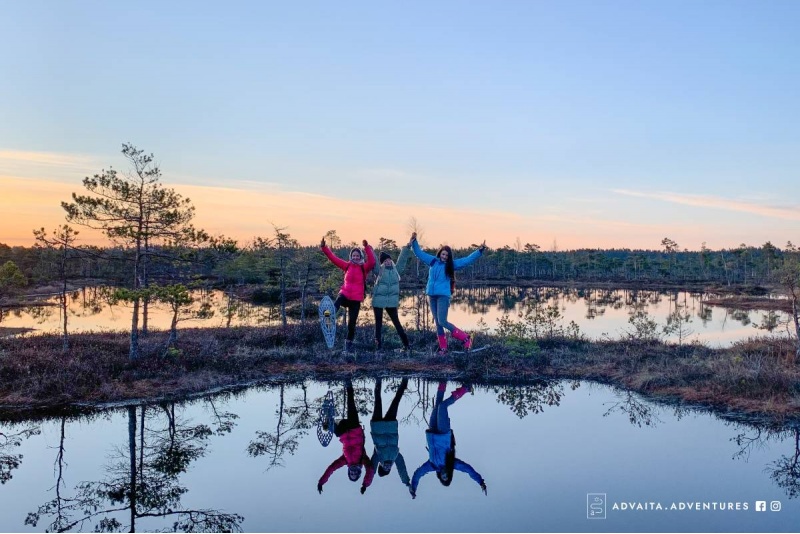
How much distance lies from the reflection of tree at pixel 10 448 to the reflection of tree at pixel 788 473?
8991 mm

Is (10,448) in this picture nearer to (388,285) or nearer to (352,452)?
(352,452)

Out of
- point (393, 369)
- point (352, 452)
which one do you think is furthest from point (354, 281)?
point (352, 452)

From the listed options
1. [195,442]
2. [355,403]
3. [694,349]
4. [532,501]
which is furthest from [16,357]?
[694,349]

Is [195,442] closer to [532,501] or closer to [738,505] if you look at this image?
[532,501]

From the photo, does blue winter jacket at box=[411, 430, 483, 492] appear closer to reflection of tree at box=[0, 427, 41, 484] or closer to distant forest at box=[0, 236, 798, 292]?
reflection of tree at box=[0, 427, 41, 484]

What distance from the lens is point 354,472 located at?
6.41m

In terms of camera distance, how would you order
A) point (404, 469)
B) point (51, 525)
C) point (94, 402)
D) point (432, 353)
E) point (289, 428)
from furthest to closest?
point (432, 353) < point (94, 402) < point (289, 428) < point (404, 469) < point (51, 525)

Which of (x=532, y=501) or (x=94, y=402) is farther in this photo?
(x=94, y=402)

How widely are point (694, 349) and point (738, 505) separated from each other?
9765 millimetres

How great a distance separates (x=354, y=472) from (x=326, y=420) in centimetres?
234

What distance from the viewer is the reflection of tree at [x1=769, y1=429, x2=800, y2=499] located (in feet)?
19.2

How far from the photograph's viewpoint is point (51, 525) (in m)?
5.23

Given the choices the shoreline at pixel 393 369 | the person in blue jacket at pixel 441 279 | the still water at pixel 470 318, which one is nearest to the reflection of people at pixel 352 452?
the shoreline at pixel 393 369

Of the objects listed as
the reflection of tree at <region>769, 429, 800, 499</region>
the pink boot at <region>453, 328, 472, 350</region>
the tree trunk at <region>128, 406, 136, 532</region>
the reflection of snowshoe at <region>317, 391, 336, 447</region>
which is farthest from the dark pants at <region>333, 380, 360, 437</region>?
the reflection of tree at <region>769, 429, 800, 499</region>
